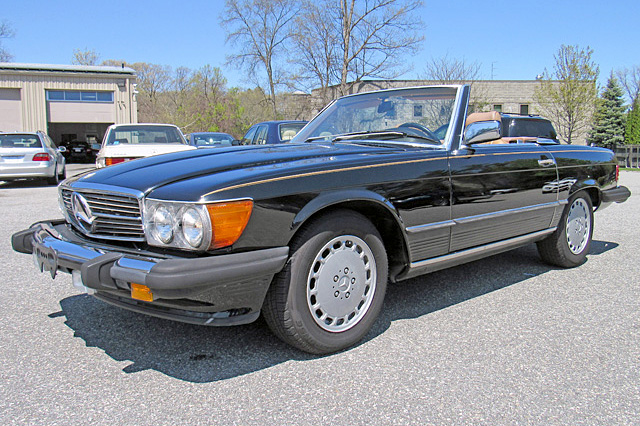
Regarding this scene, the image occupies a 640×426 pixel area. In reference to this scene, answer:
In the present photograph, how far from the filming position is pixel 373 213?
10.5 ft

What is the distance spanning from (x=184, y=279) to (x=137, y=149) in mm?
8882

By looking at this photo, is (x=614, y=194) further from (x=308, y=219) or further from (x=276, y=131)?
(x=276, y=131)

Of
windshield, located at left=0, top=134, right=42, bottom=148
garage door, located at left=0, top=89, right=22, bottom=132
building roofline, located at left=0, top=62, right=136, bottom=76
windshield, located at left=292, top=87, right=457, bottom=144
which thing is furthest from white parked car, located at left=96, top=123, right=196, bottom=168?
garage door, located at left=0, top=89, right=22, bottom=132

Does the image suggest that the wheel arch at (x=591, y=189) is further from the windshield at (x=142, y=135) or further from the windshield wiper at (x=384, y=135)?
the windshield at (x=142, y=135)

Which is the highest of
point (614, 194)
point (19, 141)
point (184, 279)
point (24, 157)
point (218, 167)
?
point (19, 141)

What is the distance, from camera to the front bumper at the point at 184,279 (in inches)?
93.0

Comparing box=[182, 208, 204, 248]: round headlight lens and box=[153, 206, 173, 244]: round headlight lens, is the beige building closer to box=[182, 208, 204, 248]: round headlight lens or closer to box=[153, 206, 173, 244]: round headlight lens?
box=[153, 206, 173, 244]: round headlight lens

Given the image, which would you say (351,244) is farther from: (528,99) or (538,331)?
(528,99)

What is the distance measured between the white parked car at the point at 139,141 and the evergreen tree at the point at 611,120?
3219 centimetres

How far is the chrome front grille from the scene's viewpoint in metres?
2.70

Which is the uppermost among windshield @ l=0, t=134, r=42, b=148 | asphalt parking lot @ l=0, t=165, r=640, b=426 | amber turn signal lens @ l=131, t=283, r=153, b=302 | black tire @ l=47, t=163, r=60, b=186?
windshield @ l=0, t=134, r=42, b=148

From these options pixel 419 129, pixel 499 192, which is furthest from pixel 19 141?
pixel 499 192

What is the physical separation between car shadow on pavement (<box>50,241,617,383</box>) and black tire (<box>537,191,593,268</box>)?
65cm

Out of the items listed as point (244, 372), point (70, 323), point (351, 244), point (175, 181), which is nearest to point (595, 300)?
point (351, 244)
